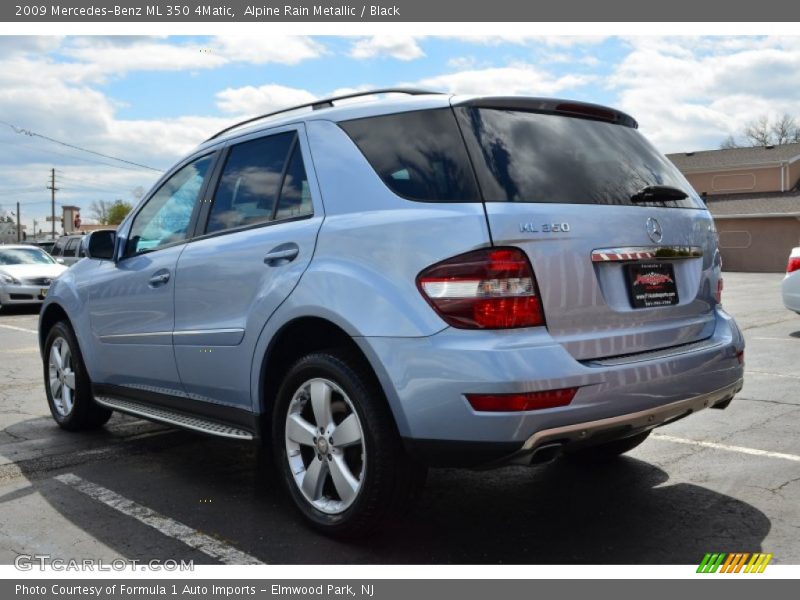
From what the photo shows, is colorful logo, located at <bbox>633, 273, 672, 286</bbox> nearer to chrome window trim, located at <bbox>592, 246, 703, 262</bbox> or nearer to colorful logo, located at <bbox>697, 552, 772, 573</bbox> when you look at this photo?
chrome window trim, located at <bbox>592, 246, 703, 262</bbox>

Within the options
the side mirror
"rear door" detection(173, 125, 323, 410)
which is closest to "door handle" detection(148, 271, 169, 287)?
"rear door" detection(173, 125, 323, 410)

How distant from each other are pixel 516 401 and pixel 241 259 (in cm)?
170

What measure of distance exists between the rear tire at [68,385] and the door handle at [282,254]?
98.9 inches

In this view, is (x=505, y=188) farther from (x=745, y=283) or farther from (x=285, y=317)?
(x=745, y=283)

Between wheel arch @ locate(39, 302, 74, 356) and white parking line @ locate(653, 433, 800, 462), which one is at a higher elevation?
wheel arch @ locate(39, 302, 74, 356)

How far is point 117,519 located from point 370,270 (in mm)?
1815

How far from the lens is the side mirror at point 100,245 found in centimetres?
542

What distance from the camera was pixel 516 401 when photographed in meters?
3.07

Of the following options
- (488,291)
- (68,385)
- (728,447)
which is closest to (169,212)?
(68,385)

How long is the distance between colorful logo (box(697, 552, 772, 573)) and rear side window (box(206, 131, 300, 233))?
7.76ft

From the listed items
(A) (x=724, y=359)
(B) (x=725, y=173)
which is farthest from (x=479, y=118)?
(B) (x=725, y=173)

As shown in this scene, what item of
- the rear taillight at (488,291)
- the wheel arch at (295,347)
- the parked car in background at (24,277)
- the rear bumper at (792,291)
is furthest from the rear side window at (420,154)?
the parked car in background at (24,277)

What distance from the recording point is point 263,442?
4.11m

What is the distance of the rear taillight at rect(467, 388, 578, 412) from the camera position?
10.1ft
